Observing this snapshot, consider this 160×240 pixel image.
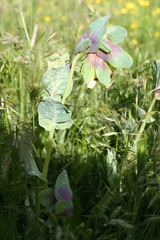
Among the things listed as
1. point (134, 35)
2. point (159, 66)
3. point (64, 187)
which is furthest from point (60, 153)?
point (134, 35)

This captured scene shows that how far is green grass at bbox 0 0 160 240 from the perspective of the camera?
2.43 feet

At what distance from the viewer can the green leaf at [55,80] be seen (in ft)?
2.64

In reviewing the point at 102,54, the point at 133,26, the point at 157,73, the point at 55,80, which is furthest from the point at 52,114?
the point at 133,26

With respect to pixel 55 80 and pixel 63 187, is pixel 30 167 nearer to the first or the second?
pixel 63 187

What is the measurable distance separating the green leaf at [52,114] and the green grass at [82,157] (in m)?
0.04

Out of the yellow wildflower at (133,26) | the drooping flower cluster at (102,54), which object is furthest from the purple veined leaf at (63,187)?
the yellow wildflower at (133,26)

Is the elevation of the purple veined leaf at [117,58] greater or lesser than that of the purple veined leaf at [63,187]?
greater

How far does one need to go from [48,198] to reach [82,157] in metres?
0.34

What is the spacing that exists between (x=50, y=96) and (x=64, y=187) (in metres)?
0.23

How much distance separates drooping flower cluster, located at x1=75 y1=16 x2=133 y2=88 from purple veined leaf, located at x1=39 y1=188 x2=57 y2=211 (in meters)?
0.29

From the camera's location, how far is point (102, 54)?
0.77 metres

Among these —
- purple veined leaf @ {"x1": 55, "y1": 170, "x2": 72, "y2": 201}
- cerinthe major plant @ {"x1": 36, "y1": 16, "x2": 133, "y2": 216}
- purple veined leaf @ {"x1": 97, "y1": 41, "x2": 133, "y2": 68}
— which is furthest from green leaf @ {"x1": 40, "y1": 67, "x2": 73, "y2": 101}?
purple veined leaf @ {"x1": 55, "y1": 170, "x2": 72, "y2": 201}

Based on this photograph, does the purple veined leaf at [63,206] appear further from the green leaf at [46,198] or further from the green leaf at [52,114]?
the green leaf at [52,114]

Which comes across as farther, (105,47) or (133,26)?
(133,26)
